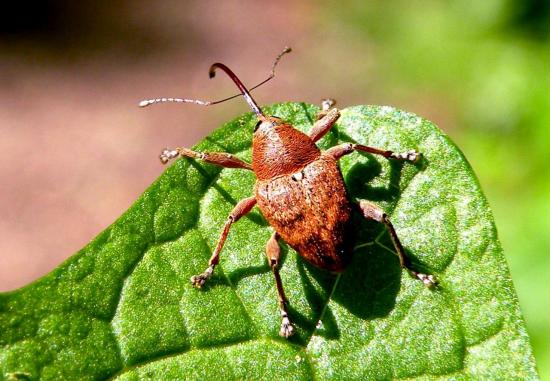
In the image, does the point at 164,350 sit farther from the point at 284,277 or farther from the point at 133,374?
the point at 284,277

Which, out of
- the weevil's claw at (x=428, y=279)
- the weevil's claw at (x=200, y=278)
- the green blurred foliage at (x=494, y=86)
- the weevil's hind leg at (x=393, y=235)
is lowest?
the weevil's claw at (x=200, y=278)

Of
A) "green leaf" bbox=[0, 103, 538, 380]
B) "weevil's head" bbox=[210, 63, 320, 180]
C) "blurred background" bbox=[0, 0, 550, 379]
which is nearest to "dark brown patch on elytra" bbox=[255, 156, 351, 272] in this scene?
"weevil's head" bbox=[210, 63, 320, 180]

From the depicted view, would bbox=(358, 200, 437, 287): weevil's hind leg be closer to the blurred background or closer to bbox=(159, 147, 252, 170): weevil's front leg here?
bbox=(159, 147, 252, 170): weevil's front leg

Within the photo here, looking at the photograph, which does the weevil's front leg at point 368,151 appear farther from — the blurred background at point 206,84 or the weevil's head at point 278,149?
the blurred background at point 206,84

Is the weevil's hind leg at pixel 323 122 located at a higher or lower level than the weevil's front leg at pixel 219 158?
higher

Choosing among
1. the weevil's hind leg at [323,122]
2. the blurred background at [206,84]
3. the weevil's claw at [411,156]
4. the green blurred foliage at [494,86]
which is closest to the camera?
the weevil's claw at [411,156]

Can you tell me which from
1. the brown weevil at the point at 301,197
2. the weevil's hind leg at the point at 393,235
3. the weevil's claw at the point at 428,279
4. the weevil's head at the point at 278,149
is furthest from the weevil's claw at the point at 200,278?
the weevil's claw at the point at 428,279

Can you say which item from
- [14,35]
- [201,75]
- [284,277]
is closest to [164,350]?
[284,277]
